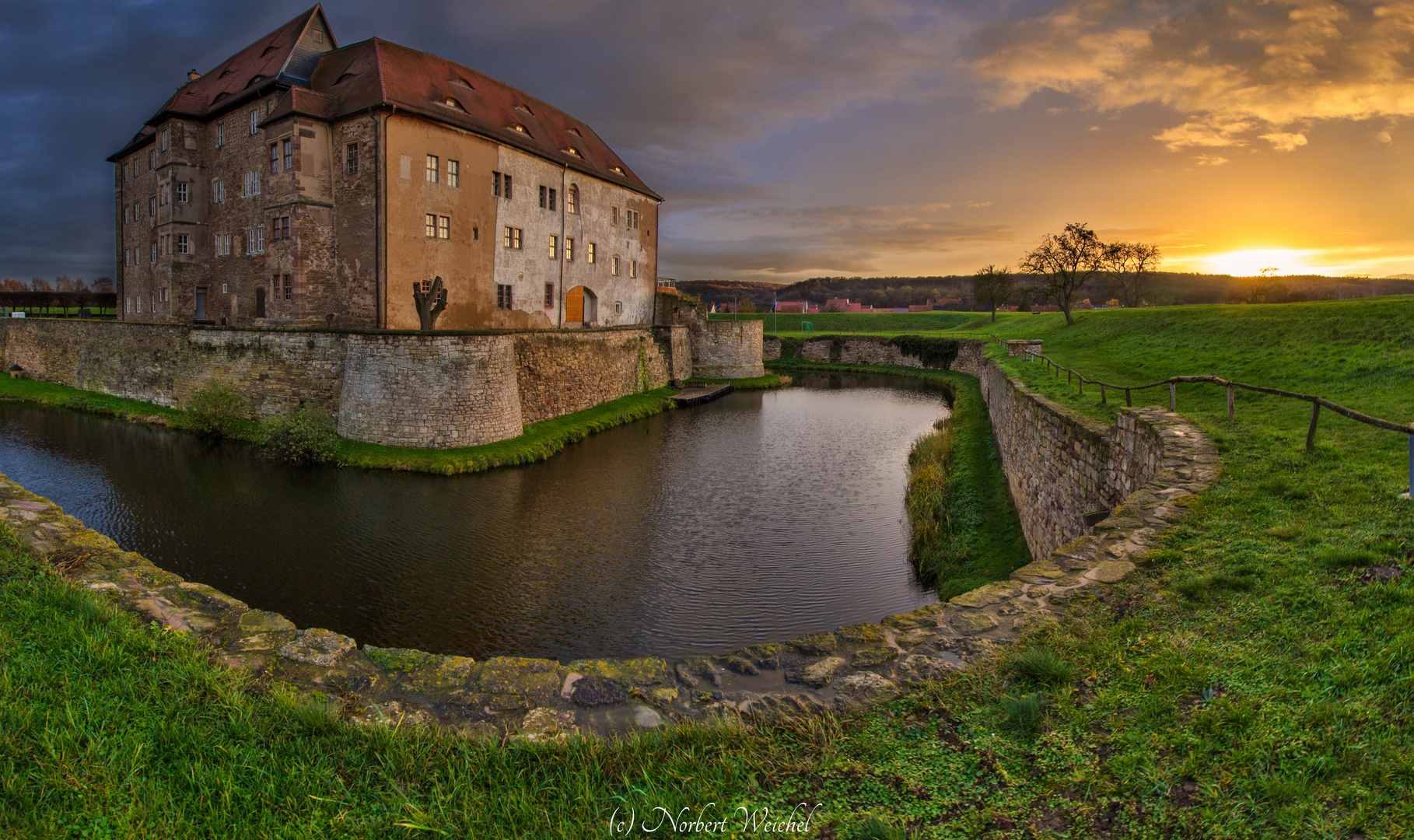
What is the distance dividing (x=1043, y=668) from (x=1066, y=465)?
8.11 m

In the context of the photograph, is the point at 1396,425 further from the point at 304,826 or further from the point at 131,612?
the point at 131,612

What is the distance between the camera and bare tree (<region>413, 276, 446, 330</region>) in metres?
25.8

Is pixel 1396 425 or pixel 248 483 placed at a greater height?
pixel 1396 425

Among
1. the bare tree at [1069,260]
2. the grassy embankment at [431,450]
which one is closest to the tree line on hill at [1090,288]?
the bare tree at [1069,260]

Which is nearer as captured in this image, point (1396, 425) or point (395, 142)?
point (1396, 425)

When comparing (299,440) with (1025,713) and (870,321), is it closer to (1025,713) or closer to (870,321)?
(1025,713)

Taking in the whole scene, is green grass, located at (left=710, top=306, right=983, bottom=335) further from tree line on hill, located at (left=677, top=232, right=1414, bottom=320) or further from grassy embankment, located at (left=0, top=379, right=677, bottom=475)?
grassy embankment, located at (left=0, top=379, right=677, bottom=475)

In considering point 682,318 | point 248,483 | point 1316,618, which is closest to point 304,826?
point 1316,618

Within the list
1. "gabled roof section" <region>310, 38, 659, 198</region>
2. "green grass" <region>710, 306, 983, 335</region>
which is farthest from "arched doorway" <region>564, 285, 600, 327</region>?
"green grass" <region>710, 306, 983, 335</region>

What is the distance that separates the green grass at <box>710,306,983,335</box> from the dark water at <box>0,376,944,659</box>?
53666 millimetres

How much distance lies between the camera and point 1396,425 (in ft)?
19.9

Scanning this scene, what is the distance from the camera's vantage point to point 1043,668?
13.9 feet

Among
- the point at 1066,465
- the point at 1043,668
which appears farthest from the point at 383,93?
the point at 1043,668

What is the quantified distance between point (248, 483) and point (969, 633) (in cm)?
2063
